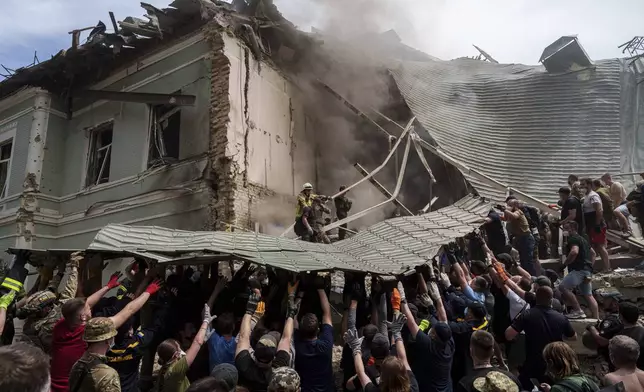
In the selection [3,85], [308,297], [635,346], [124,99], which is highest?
[3,85]

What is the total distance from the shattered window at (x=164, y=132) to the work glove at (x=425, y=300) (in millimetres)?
7792

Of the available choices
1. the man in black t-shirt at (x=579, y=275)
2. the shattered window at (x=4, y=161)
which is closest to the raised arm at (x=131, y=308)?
the man in black t-shirt at (x=579, y=275)

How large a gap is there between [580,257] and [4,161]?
14.9 metres

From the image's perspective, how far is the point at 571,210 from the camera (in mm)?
7145

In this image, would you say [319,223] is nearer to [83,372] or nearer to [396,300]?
[396,300]

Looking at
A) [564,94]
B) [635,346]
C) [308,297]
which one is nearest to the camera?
[635,346]

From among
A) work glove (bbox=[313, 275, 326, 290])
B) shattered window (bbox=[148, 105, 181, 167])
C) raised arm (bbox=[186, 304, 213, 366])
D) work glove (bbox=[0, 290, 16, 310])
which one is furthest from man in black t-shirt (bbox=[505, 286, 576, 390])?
shattered window (bbox=[148, 105, 181, 167])

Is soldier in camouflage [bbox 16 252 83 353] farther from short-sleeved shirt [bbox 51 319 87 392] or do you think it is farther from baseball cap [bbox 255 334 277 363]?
baseball cap [bbox 255 334 277 363]

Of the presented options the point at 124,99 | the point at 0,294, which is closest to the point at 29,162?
the point at 124,99

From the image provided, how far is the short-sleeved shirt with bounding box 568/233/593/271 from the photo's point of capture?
19.4ft

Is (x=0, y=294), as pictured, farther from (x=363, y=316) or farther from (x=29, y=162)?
(x=29, y=162)

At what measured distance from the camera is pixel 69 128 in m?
12.9

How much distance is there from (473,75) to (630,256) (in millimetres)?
9602

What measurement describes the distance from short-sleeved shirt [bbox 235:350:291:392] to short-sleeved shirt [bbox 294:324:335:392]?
0.25 meters
